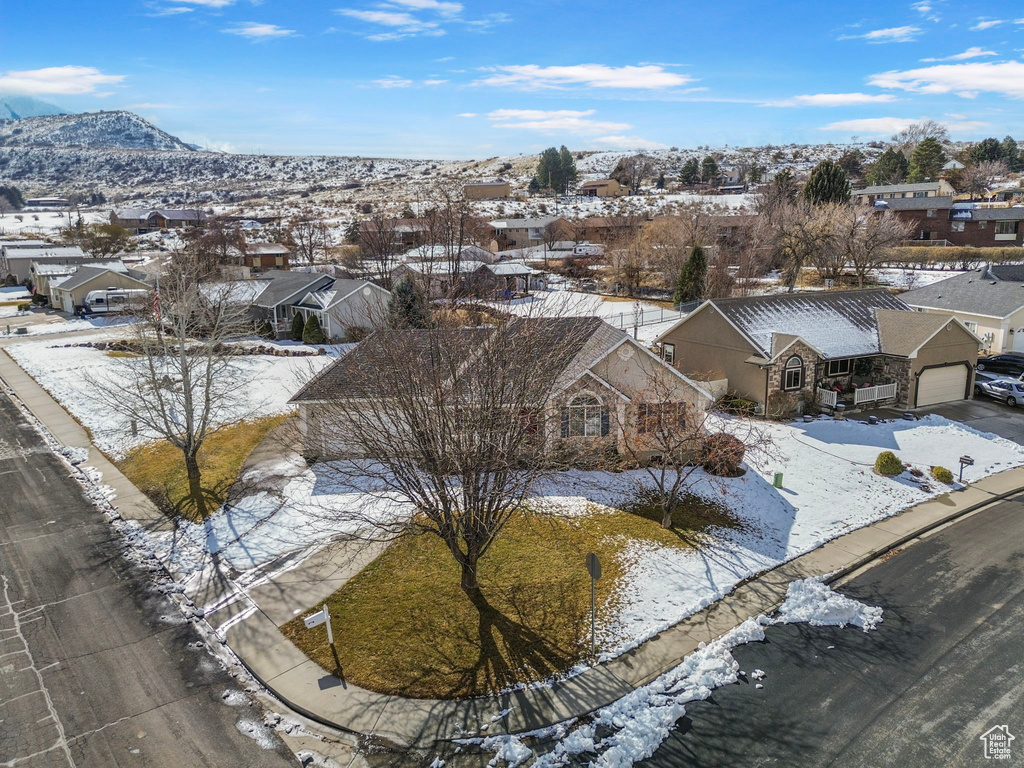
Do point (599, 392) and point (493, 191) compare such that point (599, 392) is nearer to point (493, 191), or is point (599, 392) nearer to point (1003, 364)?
point (1003, 364)

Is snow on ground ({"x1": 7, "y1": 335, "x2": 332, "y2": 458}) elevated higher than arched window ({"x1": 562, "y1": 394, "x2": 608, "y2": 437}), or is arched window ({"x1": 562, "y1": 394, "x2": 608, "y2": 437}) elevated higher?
arched window ({"x1": 562, "y1": 394, "x2": 608, "y2": 437})

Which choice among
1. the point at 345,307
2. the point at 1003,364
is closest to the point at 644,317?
the point at 345,307

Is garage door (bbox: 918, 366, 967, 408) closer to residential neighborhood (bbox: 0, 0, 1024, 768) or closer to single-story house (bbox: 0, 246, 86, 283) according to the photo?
residential neighborhood (bbox: 0, 0, 1024, 768)

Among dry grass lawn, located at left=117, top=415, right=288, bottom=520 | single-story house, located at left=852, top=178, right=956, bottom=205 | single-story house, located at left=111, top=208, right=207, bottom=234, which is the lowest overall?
dry grass lawn, located at left=117, top=415, right=288, bottom=520

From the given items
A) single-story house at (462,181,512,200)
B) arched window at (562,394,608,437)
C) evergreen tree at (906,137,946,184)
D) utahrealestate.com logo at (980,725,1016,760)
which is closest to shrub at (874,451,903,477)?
arched window at (562,394,608,437)

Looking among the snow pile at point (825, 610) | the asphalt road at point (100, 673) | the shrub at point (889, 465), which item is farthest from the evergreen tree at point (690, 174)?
the asphalt road at point (100, 673)

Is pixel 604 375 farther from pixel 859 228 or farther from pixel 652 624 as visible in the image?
pixel 859 228

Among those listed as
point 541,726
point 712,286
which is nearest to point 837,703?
point 541,726
